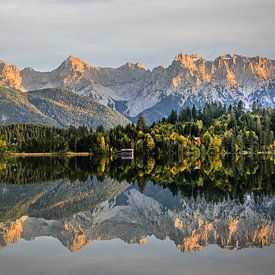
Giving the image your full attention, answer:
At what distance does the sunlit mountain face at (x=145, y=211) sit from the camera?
1642 inches

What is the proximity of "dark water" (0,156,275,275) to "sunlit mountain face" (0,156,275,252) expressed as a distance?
0.08 meters

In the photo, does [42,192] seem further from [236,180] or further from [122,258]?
[122,258]

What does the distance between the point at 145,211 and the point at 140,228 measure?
12171mm

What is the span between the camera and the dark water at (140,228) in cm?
3247

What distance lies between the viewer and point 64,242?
130ft

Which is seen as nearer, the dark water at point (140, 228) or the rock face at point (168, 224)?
the dark water at point (140, 228)

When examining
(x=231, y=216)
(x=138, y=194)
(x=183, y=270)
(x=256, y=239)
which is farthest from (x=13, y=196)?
(x=183, y=270)

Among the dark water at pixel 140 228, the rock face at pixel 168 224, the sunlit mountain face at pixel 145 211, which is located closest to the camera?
the dark water at pixel 140 228

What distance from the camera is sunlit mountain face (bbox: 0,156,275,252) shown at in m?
41.7

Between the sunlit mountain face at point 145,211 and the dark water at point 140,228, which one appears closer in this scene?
the dark water at point 140,228

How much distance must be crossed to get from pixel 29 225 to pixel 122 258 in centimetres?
1581

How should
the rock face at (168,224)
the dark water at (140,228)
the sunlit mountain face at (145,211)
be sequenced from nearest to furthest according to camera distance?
the dark water at (140,228) < the rock face at (168,224) < the sunlit mountain face at (145,211)

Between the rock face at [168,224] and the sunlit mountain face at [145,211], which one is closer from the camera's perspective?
the rock face at [168,224]

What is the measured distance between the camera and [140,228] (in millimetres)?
46531
